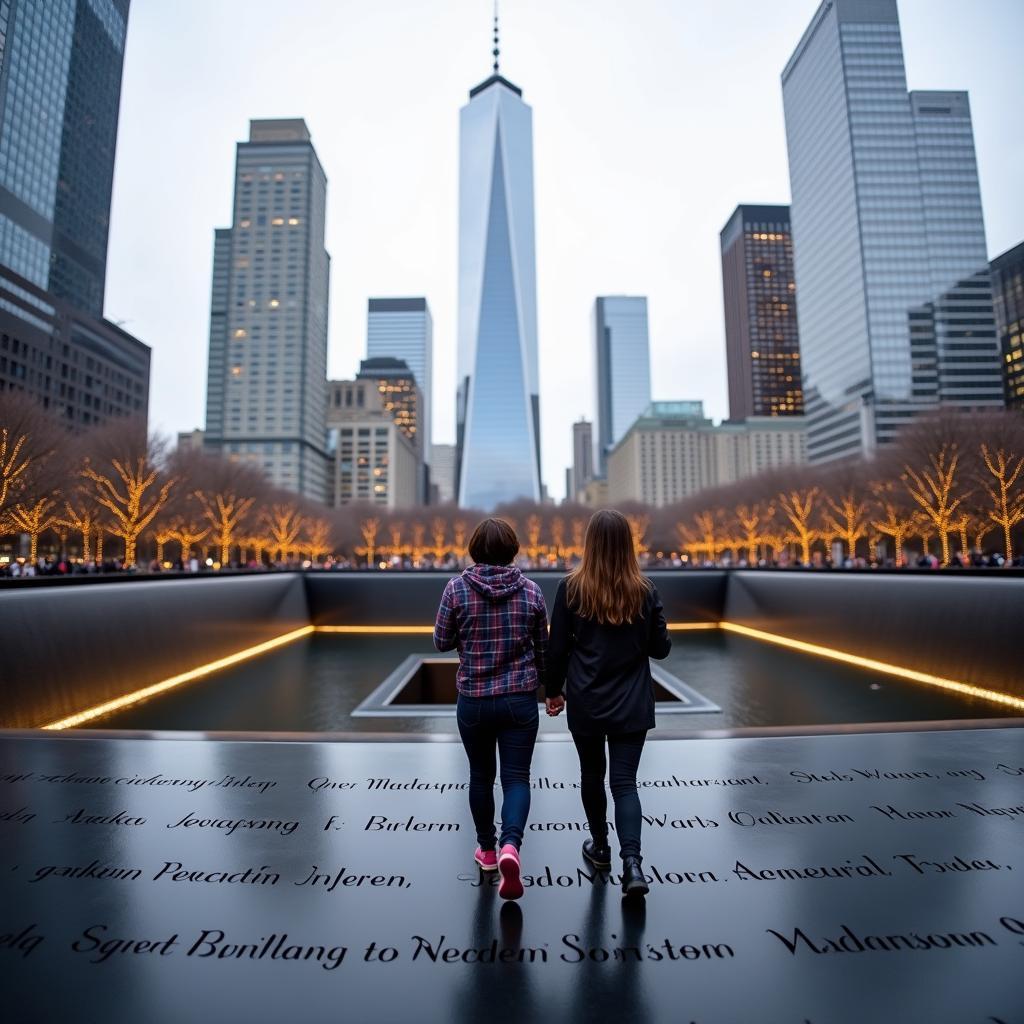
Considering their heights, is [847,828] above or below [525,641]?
Result: below

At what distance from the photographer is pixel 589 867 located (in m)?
3.37

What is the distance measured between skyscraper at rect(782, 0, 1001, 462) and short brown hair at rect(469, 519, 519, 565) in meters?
106

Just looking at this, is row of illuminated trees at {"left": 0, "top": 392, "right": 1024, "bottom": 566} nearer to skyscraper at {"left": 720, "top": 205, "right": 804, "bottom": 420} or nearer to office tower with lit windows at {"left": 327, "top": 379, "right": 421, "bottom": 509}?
office tower with lit windows at {"left": 327, "top": 379, "right": 421, "bottom": 509}

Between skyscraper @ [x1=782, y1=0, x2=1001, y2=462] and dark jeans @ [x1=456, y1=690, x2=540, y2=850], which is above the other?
skyscraper @ [x1=782, y1=0, x2=1001, y2=462]

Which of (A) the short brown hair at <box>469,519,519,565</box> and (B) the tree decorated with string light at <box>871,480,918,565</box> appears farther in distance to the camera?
(B) the tree decorated with string light at <box>871,480,918,565</box>

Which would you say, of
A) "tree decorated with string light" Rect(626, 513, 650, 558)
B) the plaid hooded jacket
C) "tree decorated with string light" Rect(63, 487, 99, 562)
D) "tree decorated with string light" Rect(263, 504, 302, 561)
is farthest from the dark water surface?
"tree decorated with string light" Rect(626, 513, 650, 558)

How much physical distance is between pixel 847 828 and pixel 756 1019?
2047mm

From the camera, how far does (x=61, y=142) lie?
237ft

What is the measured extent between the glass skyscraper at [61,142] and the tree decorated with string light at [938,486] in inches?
2971

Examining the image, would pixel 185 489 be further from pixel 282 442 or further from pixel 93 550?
pixel 282 442

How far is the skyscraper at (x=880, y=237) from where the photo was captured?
97.0 m

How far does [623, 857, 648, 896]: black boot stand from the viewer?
2.85 metres

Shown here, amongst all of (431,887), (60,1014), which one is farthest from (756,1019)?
(60,1014)

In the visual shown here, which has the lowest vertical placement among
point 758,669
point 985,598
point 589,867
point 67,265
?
point 758,669
